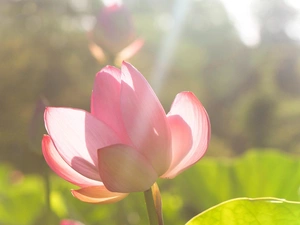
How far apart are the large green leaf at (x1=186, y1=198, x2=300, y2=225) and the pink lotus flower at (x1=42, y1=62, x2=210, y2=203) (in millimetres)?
39

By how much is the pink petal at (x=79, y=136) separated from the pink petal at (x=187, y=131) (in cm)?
4

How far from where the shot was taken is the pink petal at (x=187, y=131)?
1.15ft

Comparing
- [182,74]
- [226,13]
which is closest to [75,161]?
[182,74]

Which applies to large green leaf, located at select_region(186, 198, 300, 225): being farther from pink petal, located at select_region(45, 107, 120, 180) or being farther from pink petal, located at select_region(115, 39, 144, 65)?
pink petal, located at select_region(115, 39, 144, 65)

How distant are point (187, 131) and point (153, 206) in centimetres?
6

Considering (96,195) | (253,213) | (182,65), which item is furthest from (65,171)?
(182,65)

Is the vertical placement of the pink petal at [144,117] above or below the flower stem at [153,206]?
above

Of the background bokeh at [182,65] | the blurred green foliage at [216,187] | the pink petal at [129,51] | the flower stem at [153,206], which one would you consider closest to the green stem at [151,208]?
the flower stem at [153,206]

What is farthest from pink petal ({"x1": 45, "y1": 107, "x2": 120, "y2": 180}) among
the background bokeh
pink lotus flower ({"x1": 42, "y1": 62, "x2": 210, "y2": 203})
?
the background bokeh

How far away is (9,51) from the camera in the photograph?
6270 mm

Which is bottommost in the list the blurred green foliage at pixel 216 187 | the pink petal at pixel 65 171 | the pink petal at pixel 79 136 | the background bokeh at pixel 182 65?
the background bokeh at pixel 182 65

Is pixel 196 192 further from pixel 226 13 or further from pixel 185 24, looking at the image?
pixel 226 13

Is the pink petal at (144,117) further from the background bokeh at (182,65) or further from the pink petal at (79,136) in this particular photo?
the background bokeh at (182,65)

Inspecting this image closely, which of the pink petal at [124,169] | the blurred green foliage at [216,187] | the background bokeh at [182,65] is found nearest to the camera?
the pink petal at [124,169]
